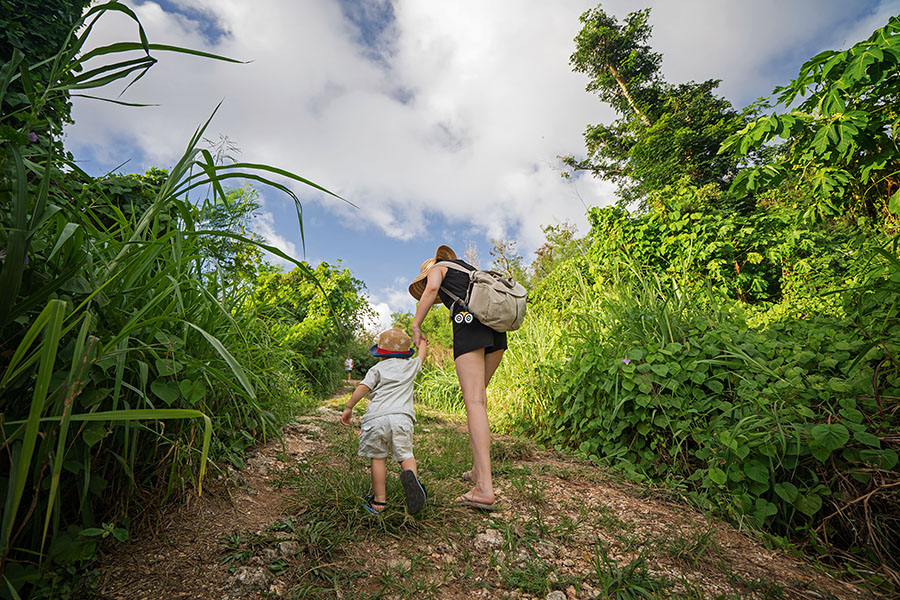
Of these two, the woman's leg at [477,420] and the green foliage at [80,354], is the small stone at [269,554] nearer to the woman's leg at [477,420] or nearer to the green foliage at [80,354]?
the green foliage at [80,354]

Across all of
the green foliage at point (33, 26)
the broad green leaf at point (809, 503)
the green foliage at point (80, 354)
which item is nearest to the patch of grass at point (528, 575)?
the green foliage at point (80, 354)

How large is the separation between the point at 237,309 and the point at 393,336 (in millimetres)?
1085

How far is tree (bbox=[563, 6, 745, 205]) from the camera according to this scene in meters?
15.3

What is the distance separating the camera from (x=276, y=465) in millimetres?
2203

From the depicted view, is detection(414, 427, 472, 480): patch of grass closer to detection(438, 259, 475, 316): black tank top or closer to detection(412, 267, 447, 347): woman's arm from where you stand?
detection(412, 267, 447, 347): woman's arm

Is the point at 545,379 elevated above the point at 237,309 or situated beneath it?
situated beneath

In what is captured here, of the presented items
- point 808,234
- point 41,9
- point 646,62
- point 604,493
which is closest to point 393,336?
point 604,493

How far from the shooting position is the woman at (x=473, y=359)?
203 centimetres

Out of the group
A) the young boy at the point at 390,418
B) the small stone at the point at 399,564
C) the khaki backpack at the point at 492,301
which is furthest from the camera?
the khaki backpack at the point at 492,301

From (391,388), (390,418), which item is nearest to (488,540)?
(390,418)

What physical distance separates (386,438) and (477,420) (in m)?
0.53

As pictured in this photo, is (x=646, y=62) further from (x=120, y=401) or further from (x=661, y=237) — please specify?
(x=120, y=401)

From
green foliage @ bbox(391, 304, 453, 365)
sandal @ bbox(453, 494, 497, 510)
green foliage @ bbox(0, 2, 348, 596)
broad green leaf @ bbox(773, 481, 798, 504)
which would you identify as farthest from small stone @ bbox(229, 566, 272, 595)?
green foliage @ bbox(391, 304, 453, 365)

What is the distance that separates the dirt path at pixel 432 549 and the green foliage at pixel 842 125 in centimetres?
273
